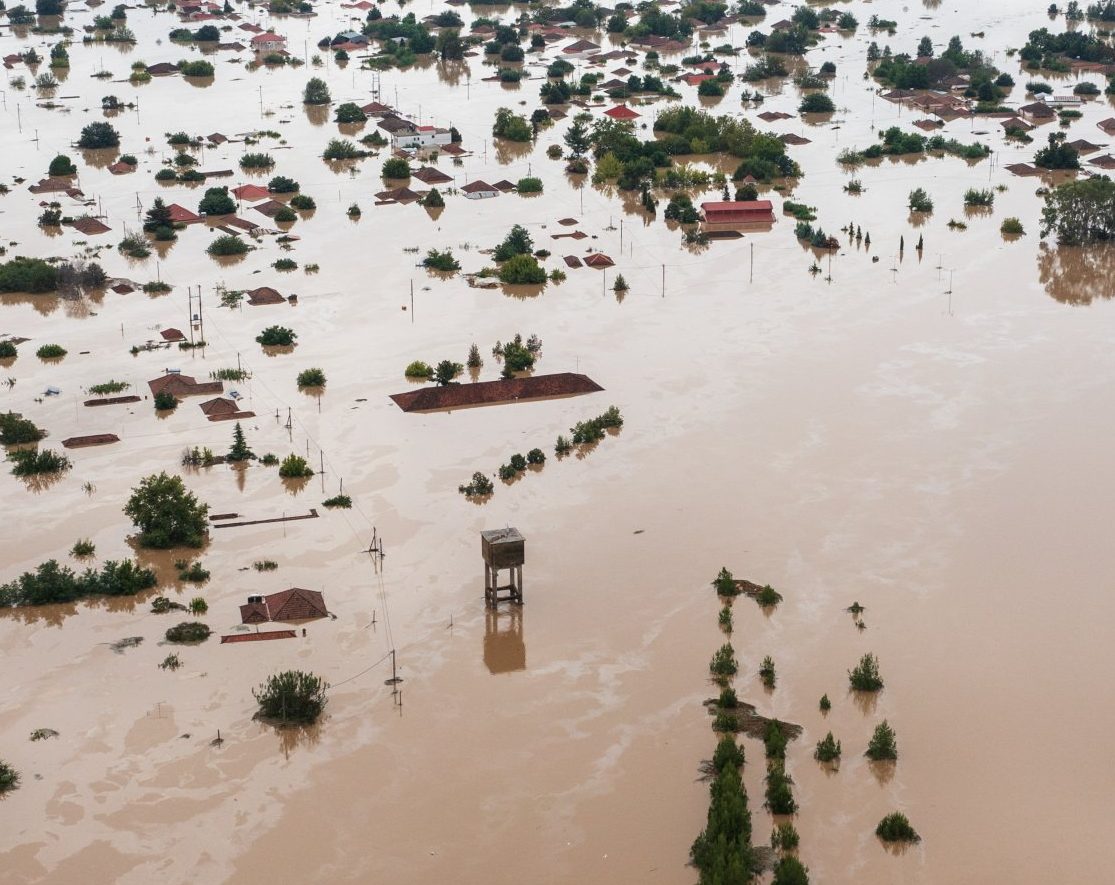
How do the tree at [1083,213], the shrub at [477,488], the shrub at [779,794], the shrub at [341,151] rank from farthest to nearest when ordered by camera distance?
the shrub at [341,151] → the tree at [1083,213] → the shrub at [477,488] → the shrub at [779,794]

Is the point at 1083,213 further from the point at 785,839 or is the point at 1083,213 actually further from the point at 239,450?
the point at 785,839

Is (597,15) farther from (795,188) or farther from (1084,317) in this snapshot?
(1084,317)

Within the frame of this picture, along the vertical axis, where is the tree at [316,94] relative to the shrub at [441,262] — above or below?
above

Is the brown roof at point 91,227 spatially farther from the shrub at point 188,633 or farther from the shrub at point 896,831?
the shrub at point 896,831

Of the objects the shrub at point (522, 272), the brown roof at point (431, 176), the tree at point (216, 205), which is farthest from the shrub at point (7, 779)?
the brown roof at point (431, 176)

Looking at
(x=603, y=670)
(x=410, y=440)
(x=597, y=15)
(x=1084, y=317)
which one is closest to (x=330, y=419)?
(x=410, y=440)

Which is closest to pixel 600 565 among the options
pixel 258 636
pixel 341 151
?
pixel 258 636

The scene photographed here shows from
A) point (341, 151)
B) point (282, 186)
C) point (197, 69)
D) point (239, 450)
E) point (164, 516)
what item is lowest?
point (164, 516)
